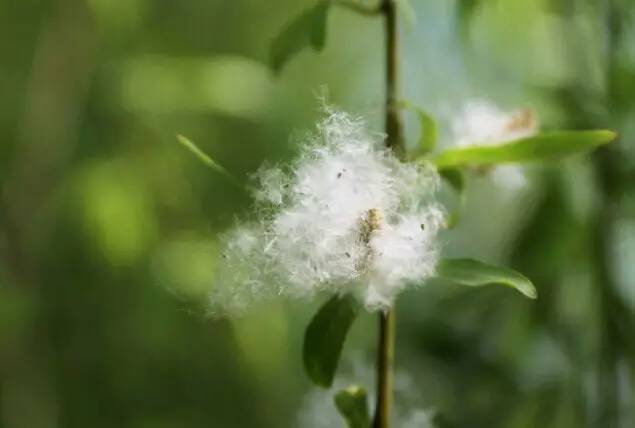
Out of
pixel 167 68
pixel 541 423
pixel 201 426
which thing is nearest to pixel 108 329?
pixel 201 426

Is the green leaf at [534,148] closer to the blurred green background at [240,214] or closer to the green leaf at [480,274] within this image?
the green leaf at [480,274]

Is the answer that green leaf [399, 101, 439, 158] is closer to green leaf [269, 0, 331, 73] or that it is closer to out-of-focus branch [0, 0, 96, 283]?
green leaf [269, 0, 331, 73]

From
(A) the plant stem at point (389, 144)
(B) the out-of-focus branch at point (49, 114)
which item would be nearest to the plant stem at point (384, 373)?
(A) the plant stem at point (389, 144)

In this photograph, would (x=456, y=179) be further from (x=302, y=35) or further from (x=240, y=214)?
(x=240, y=214)

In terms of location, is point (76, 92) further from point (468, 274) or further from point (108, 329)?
point (468, 274)

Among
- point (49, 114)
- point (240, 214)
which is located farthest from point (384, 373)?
point (49, 114)

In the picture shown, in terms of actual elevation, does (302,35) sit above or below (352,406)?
above

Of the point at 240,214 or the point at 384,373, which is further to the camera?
the point at 240,214
